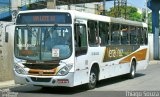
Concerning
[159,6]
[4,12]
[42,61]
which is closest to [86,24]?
[42,61]

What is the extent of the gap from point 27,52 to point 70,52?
154cm

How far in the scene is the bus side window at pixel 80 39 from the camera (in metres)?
14.5

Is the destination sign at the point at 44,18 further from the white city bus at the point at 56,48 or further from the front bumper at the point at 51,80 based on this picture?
the front bumper at the point at 51,80

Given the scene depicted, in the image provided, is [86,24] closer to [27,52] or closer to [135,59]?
[27,52]

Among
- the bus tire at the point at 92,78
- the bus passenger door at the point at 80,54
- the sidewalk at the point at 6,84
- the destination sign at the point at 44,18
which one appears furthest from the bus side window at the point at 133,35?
the destination sign at the point at 44,18

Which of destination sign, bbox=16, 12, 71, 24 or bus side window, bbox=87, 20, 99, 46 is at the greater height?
destination sign, bbox=16, 12, 71, 24

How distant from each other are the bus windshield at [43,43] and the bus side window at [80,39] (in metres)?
0.36

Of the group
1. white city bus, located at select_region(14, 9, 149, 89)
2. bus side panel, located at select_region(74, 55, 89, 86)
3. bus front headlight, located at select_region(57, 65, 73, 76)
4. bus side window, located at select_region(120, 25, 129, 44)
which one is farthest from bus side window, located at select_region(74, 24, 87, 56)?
bus side window, located at select_region(120, 25, 129, 44)

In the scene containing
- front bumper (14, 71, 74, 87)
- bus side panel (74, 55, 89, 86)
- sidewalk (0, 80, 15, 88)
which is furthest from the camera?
sidewalk (0, 80, 15, 88)

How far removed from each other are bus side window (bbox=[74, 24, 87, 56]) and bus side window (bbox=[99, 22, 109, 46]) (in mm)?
1734

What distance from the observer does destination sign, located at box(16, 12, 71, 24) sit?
14419mm

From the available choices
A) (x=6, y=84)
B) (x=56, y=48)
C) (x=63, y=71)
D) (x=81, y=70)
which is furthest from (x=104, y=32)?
(x=6, y=84)

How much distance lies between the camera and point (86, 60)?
50.0 feet

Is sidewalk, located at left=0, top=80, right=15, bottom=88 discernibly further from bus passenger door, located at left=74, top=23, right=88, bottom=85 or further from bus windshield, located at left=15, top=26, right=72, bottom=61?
bus passenger door, located at left=74, top=23, right=88, bottom=85
